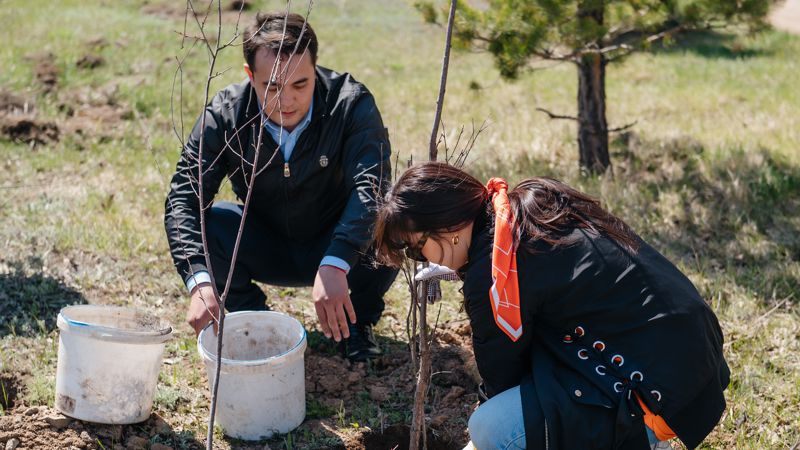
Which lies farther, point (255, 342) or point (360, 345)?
point (360, 345)

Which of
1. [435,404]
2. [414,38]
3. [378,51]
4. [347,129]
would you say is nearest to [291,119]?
[347,129]

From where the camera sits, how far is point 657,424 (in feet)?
7.52

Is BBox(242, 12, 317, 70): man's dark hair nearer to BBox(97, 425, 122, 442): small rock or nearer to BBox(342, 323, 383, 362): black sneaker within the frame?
BBox(342, 323, 383, 362): black sneaker

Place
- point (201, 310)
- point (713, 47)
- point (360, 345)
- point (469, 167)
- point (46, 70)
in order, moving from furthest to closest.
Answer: point (713, 47)
point (46, 70)
point (469, 167)
point (360, 345)
point (201, 310)

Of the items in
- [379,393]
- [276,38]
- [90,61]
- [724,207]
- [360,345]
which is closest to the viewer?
[276,38]

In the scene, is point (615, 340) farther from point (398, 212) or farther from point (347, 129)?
point (347, 129)

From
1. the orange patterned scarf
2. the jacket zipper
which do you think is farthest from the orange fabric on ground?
the orange patterned scarf

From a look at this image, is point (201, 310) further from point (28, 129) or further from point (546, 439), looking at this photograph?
point (28, 129)

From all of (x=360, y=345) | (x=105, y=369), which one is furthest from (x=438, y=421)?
(x=105, y=369)

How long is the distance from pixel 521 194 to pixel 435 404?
116 centimetres

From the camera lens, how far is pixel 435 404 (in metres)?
3.20

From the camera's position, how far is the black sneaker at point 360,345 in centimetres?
348

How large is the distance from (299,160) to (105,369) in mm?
1003

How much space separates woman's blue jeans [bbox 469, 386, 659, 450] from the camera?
90.4 inches
